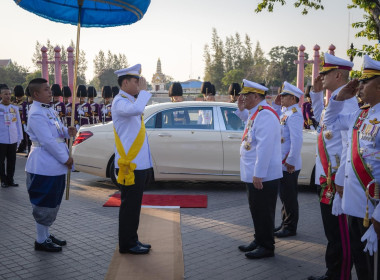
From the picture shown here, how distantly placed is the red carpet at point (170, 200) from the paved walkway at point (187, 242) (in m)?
0.17

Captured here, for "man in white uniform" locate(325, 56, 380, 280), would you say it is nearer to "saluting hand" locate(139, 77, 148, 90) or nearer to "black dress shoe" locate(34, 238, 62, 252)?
"saluting hand" locate(139, 77, 148, 90)

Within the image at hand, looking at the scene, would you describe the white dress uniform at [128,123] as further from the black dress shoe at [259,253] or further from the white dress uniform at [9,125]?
the white dress uniform at [9,125]

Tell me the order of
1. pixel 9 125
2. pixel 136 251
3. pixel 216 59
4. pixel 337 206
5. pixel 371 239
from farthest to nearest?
pixel 216 59 → pixel 9 125 → pixel 136 251 → pixel 337 206 → pixel 371 239

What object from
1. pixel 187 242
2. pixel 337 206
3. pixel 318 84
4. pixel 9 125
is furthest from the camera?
pixel 9 125

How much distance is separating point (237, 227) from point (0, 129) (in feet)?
17.1

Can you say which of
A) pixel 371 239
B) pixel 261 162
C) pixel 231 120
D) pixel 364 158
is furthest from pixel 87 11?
pixel 371 239

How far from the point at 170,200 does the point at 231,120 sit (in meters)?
1.94

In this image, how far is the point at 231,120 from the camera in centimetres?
771

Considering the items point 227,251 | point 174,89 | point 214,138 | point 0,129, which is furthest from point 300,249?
point 174,89

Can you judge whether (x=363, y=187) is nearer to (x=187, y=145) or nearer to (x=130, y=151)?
(x=130, y=151)

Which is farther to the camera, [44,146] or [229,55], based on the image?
[229,55]

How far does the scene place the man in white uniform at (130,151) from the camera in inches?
166

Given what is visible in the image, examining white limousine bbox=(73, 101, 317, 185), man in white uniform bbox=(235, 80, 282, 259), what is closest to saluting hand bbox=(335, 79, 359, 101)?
man in white uniform bbox=(235, 80, 282, 259)

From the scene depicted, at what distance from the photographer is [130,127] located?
4.25 meters
